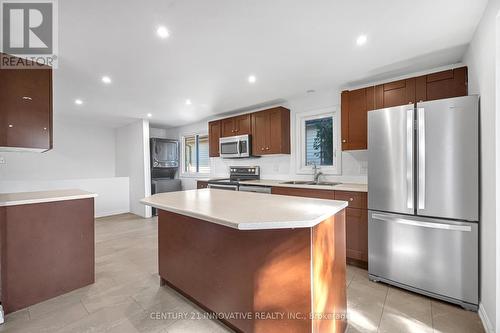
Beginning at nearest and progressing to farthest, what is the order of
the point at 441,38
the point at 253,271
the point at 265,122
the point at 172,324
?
the point at 253,271 < the point at 172,324 < the point at 441,38 < the point at 265,122

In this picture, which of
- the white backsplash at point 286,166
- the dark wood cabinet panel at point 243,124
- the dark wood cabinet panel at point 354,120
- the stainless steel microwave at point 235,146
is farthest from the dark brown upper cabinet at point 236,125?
the dark wood cabinet panel at point 354,120

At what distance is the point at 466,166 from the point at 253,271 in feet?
6.54

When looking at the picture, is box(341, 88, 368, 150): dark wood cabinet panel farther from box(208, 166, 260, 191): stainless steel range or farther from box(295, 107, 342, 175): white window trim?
box(208, 166, 260, 191): stainless steel range

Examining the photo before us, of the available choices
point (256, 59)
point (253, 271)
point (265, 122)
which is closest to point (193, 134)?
point (265, 122)

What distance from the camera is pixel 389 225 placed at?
2338 millimetres

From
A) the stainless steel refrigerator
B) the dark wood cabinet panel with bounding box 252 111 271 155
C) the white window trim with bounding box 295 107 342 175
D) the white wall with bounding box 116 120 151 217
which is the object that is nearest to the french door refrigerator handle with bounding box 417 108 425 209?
the stainless steel refrigerator

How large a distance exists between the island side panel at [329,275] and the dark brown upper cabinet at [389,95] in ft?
5.48

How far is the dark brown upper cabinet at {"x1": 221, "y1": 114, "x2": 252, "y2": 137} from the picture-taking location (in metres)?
4.35

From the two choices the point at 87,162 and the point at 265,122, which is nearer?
the point at 265,122

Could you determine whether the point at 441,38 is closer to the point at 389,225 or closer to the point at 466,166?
the point at 466,166

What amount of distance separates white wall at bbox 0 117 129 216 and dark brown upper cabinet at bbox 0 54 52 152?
362 cm

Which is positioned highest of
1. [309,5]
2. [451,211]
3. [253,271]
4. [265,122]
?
[309,5]

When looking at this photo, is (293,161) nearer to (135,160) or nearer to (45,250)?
(45,250)

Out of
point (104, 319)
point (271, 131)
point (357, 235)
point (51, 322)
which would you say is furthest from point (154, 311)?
point (271, 131)
